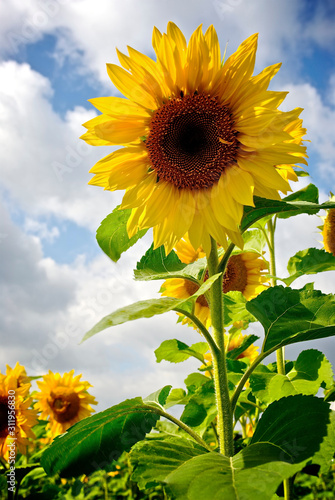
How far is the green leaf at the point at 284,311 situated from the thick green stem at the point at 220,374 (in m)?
0.13

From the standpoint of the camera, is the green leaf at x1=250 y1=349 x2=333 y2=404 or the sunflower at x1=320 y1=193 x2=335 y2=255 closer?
the green leaf at x1=250 y1=349 x2=333 y2=404

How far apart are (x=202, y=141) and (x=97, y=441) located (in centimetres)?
127

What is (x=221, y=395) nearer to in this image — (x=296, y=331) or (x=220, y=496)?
(x=296, y=331)

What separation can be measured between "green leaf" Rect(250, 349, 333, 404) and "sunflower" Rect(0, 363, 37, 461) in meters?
2.24

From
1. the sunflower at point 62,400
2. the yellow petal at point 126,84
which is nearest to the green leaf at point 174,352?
the yellow petal at point 126,84

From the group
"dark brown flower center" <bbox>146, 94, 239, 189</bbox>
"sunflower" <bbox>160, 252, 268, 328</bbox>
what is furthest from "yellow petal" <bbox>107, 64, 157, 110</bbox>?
"sunflower" <bbox>160, 252, 268, 328</bbox>

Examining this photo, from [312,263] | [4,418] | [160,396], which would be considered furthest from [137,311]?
[4,418]

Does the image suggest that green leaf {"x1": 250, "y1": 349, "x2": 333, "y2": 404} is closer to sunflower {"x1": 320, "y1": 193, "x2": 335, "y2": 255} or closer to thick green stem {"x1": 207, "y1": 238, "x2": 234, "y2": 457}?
thick green stem {"x1": 207, "y1": 238, "x2": 234, "y2": 457}

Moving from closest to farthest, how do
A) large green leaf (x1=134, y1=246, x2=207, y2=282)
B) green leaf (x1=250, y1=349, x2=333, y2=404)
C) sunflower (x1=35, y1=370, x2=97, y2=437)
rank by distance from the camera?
large green leaf (x1=134, y1=246, x2=207, y2=282) < green leaf (x1=250, y1=349, x2=333, y2=404) < sunflower (x1=35, y1=370, x2=97, y2=437)

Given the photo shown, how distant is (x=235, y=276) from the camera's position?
3143 mm

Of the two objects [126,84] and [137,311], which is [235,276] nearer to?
[126,84]

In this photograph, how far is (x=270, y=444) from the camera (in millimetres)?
1333

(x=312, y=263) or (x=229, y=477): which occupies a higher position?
(x=312, y=263)

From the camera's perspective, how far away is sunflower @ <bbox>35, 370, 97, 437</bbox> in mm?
4172
